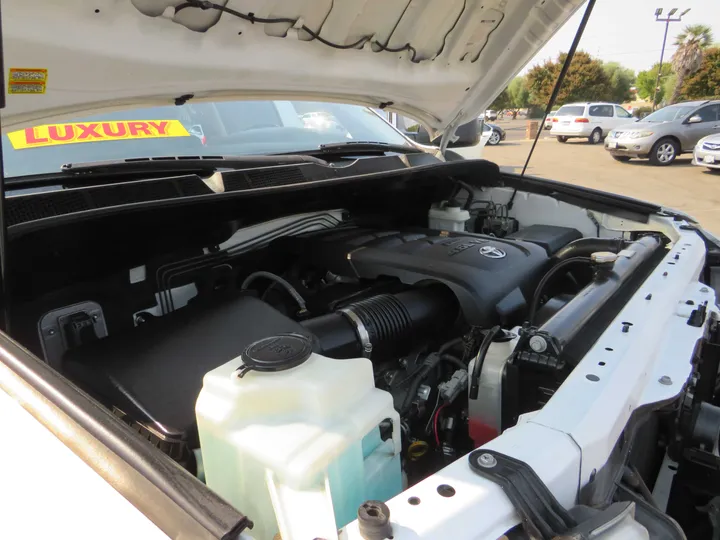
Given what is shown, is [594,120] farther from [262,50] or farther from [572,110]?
[262,50]

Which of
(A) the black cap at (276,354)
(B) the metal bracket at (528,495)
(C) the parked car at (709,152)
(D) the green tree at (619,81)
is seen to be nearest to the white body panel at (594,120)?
(C) the parked car at (709,152)

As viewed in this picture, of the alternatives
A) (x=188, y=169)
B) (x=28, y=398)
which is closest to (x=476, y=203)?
(x=188, y=169)

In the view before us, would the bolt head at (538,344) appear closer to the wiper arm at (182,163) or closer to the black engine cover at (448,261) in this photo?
the black engine cover at (448,261)

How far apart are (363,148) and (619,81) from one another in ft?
116

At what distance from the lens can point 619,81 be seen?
32.4m

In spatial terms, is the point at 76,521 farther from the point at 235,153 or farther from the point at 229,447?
the point at 235,153

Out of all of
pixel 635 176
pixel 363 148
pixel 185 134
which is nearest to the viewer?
pixel 185 134

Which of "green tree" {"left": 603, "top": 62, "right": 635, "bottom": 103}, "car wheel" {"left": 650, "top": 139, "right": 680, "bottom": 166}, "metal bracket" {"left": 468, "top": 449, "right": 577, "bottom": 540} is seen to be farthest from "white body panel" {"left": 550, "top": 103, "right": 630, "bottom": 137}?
"metal bracket" {"left": 468, "top": 449, "right": 577, "bottom": 540}

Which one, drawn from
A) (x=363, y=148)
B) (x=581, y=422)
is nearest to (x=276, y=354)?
(x=581, y=422)

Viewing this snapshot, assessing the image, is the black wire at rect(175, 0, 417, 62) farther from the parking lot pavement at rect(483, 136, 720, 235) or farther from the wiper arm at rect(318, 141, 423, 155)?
the parking lot pavement at rect(483, 136, 720, 235)

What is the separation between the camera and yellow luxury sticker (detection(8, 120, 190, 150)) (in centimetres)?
178

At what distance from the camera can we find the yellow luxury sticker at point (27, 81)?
135cm

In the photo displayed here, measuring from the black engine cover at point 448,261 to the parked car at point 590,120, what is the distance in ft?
54.2

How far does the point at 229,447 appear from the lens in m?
0.93
